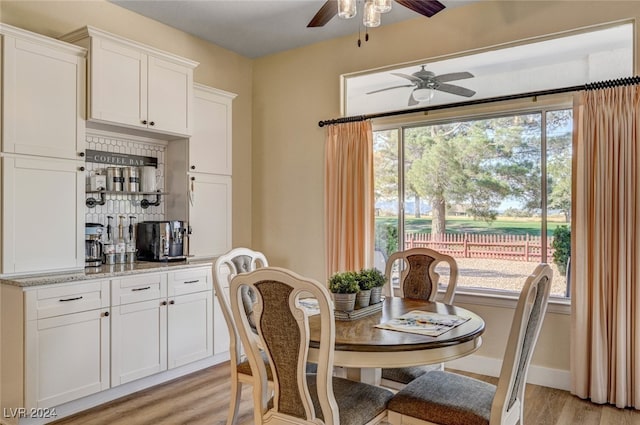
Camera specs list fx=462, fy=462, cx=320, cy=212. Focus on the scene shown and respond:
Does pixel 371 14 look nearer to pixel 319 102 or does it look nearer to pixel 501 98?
pixel 501 98

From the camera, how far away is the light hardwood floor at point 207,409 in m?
2.93

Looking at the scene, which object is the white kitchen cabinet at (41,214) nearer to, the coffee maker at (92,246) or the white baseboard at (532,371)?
the coffee maker at (92,246)

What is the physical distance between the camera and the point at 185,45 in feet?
14.5

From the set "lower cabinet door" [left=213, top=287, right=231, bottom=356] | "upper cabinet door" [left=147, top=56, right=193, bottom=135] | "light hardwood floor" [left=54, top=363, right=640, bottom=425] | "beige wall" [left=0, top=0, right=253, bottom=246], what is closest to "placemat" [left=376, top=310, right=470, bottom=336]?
"light hardwood floor" [left=54, top=363, right=640, bottom=425]

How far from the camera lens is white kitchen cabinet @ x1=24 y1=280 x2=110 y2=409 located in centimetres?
278

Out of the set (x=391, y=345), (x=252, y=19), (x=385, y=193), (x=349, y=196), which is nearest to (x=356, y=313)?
(x=391, y=345)

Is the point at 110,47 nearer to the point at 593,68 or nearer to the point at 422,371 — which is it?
the point at 422,371

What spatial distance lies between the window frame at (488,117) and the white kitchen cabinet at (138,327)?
2145 millimetres

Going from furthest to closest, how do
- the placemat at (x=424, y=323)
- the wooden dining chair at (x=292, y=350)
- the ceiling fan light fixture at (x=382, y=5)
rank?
1. the ceiling fan light fixture at (x=382, y=5)
2. the placemat at (x=424, y=323)
3. the wooden dining chair at (x=292, y=350)

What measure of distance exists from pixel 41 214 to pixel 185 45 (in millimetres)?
2176

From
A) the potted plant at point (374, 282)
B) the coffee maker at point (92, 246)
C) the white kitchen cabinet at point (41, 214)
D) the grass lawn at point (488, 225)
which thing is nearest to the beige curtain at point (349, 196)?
the grass lawn at point (488, 225)

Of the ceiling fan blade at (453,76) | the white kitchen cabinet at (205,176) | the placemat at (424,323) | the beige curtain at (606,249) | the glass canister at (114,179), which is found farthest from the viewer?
the white kitchen cabinet at (205,176)

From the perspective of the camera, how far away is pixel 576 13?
3377mm

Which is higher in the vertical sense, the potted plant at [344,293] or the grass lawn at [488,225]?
the grass lawn at [488,225]
